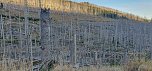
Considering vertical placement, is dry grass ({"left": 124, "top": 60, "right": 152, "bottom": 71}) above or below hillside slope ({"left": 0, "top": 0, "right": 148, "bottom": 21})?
below

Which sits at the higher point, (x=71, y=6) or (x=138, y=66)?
(x=71, y=6)

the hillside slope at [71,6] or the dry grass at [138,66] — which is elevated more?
the hillside slope at [71,6]

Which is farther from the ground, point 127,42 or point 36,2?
point 36,2

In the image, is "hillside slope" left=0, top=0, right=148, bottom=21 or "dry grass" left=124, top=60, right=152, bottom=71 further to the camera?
"hillside slope" left=0, top=0, right=148, bottom=21

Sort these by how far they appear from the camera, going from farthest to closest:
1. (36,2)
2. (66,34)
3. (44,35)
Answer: (36,2) → (66,34) → (44,35)

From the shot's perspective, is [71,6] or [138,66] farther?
[71,6]

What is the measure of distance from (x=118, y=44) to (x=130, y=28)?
1.93 meters

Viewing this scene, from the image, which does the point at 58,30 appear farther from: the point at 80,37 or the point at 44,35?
the point at 44,35

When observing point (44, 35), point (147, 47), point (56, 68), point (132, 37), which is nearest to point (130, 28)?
point (132, 37)

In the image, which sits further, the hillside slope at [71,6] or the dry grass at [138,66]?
the hillside slope at [71,6]

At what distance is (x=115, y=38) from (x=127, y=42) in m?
0.78

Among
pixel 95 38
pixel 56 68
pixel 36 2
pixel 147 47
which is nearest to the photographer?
pixel 56 68

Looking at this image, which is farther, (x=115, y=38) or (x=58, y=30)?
(x=115, y=38)

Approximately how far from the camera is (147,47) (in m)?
21.9
